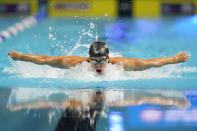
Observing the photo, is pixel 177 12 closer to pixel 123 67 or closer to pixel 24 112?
pixel 123 67

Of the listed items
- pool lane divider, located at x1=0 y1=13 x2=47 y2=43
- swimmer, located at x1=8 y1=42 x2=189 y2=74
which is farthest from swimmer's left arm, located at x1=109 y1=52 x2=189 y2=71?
pool lane divider, located at x1=0 y1=13 x2=47 y2=43

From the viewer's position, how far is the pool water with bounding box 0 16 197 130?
2.97 meters

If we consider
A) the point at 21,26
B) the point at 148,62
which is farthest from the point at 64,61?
the point at 21,26

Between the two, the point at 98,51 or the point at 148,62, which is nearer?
the point at 98,51

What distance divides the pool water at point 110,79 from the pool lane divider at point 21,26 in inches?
5.6

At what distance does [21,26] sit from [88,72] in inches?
152

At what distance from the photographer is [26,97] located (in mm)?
3484

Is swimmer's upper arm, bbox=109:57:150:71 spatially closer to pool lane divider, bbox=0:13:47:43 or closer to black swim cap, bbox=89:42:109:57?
black swim cap, bbox=89:42:109:57

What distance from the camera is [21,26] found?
24.7 feet

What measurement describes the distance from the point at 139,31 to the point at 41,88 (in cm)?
379

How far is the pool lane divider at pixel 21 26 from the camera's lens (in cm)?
675

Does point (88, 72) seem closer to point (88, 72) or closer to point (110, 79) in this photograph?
point (88, 72)

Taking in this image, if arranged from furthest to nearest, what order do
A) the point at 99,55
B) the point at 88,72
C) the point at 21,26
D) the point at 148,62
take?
1. the point at 21,26
2. the point at 88,72
3. the point at 148,62
4. the point at 99,55

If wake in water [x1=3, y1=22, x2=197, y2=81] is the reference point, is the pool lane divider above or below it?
above
